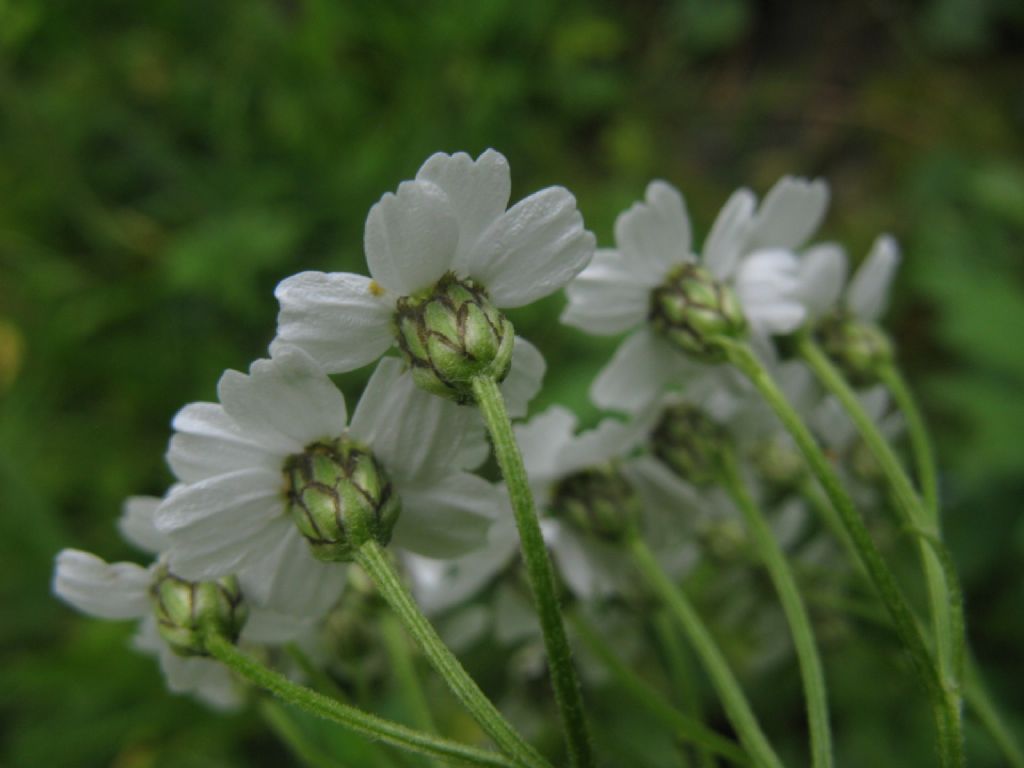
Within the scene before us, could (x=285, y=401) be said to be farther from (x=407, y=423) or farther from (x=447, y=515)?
(x=447, y=515)

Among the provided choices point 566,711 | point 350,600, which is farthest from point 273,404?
point 350,600

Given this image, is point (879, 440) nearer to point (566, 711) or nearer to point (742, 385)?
point (742, 385)

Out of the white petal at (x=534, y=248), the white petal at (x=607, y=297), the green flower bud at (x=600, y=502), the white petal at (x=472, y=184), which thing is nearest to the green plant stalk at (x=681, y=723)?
the green flower bud at (x=600, y=502)

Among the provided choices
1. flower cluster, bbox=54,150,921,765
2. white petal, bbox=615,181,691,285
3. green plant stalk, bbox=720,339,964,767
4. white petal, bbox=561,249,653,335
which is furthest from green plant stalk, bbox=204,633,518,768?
white petal, bbox=615,181,691,285

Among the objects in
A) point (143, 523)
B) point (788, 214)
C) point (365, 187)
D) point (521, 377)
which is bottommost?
point (143, 523)

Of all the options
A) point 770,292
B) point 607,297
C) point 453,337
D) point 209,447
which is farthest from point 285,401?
point 770,292

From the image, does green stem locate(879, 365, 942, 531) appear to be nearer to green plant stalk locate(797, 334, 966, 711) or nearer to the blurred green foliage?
green plant stalk locate(797, 334, 966, 711)

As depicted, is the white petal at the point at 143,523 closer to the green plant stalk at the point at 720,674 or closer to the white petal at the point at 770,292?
the green plant stalk at the point at 720,674
